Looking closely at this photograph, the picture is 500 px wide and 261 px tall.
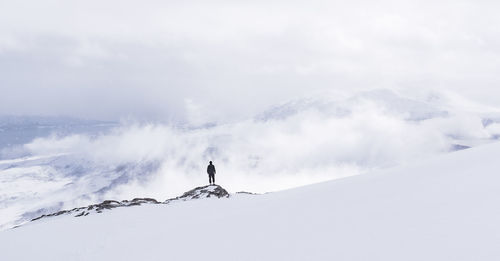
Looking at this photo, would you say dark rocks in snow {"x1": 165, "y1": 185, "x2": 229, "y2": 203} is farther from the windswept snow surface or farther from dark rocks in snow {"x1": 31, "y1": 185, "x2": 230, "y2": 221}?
the windswept snow surface

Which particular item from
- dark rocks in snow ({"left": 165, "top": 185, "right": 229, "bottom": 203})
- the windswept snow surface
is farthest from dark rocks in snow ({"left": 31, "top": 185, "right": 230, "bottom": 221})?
the windswept snow surface

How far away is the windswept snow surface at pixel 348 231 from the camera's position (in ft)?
22.1

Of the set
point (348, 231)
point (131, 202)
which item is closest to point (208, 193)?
point (131, 202)

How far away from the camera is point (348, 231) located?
8578 mm

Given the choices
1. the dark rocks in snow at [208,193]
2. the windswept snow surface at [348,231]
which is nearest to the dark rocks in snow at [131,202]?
the dark rocks in snow at [208,193]

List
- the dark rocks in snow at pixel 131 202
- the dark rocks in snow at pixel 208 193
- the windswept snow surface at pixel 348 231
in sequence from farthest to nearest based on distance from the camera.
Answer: the dark rocks in snow at pixel 208 193
the dark rocks in snow at pixel 131 202
the windswept snow surface at pixel 348 231

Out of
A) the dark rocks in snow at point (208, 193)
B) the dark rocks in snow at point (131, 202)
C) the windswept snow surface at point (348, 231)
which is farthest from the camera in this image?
the dark rocks in snow at point (208, 193)

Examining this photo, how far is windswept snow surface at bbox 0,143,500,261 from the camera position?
675cm

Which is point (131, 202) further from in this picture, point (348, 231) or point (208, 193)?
point (348, 231)

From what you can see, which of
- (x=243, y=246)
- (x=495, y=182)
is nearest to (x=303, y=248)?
(x=243, y=246)

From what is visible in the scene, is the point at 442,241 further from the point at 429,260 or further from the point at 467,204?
the point at 467,204

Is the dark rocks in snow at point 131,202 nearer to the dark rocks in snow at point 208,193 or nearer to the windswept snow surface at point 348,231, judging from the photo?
the dark rocks in snow at point 208,193

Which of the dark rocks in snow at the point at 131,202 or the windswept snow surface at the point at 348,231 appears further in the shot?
the dark rocks in snow at the point at 131,202

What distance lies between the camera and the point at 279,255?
8484 mm
